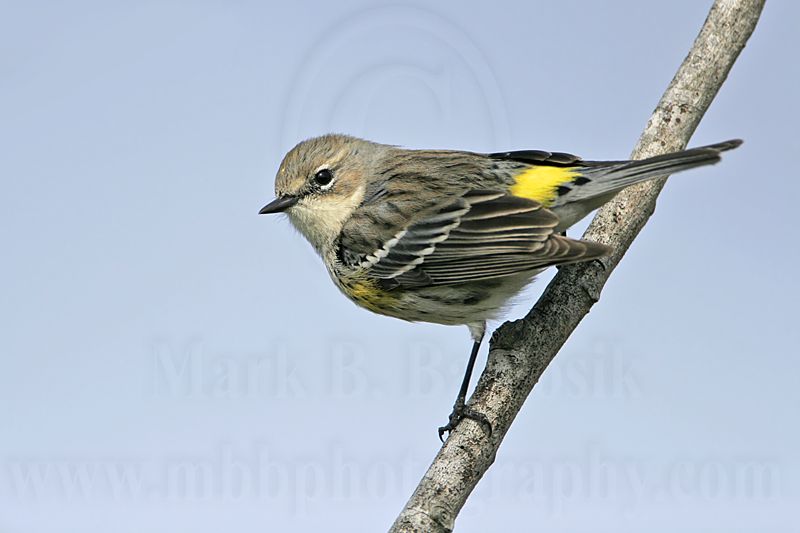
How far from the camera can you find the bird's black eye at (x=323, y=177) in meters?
6.14

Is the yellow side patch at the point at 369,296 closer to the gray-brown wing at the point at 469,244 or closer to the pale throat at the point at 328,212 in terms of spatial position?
the gray-brown wing at the point at 469,244

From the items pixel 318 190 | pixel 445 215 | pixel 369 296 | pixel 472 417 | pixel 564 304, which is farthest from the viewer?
pixel 318 190

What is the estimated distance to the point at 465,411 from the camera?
185 inches

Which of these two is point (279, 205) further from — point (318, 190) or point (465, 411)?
point (465, 411)

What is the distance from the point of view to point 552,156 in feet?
18.8

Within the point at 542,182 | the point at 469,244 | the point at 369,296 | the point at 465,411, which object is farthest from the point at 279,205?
the point at 465,411

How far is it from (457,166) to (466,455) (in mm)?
2043

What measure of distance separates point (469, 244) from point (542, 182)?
0.58 metres

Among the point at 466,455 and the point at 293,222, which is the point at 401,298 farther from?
the point at 466,455

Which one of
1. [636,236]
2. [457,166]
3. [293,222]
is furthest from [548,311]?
[293,222]

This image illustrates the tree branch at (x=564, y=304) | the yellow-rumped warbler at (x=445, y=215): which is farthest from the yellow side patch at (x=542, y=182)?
the tree branch at (x=564, y=304)

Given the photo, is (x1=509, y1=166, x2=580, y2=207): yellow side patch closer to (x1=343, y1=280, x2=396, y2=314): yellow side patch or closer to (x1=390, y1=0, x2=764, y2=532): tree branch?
(x1=390, y1=0, x2=764, y2=532): tree branch

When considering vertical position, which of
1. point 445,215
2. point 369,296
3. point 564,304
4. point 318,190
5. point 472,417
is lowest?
point 472,417

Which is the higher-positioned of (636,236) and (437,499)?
(636,236)
